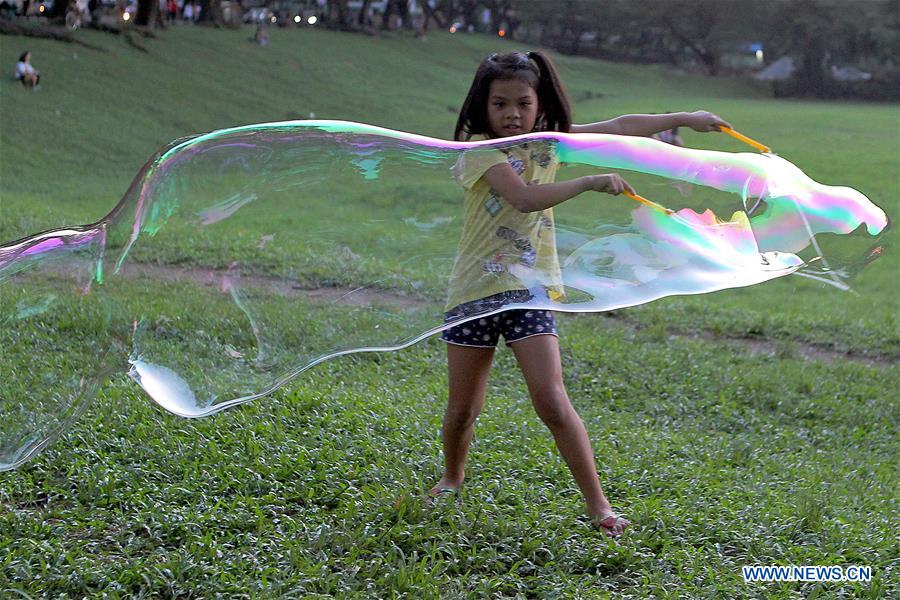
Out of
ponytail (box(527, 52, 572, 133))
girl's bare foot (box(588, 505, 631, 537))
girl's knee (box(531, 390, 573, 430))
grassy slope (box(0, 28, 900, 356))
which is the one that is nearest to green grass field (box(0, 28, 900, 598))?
girl's bare foot (box(588, 505, 631, 537))

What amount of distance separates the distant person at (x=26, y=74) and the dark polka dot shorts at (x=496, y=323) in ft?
56.5

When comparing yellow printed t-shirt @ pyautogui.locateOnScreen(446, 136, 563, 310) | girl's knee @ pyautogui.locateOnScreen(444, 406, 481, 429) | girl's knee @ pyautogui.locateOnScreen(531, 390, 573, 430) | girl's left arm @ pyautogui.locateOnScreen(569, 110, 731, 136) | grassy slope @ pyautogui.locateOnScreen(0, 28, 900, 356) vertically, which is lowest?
grassy slope @ pyautogui.locateOnScreen(0, 28, 900, 356)

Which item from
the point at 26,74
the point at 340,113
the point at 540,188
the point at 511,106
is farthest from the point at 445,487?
the point at 340,113

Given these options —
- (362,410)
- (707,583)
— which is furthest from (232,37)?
(707,583)

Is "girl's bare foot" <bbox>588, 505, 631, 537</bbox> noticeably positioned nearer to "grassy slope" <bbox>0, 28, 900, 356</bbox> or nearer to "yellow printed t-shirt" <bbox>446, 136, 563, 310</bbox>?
"yellow printed t-shirt" <bbox>446, 136, 563, 310</bbox>

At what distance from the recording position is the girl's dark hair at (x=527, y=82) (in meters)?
3.64

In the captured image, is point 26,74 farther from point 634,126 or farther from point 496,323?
point 496,323

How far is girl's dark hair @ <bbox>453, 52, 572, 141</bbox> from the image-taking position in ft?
11.9

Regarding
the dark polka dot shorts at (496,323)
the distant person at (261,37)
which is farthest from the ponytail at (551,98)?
the distant person at (261,37)

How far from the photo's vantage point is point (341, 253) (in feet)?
12.8

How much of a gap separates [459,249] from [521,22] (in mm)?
41316

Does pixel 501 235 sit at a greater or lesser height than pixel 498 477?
greater

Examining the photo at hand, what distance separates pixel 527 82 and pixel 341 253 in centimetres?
91

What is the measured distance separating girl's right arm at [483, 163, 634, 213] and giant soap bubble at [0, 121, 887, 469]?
0.46 feet
